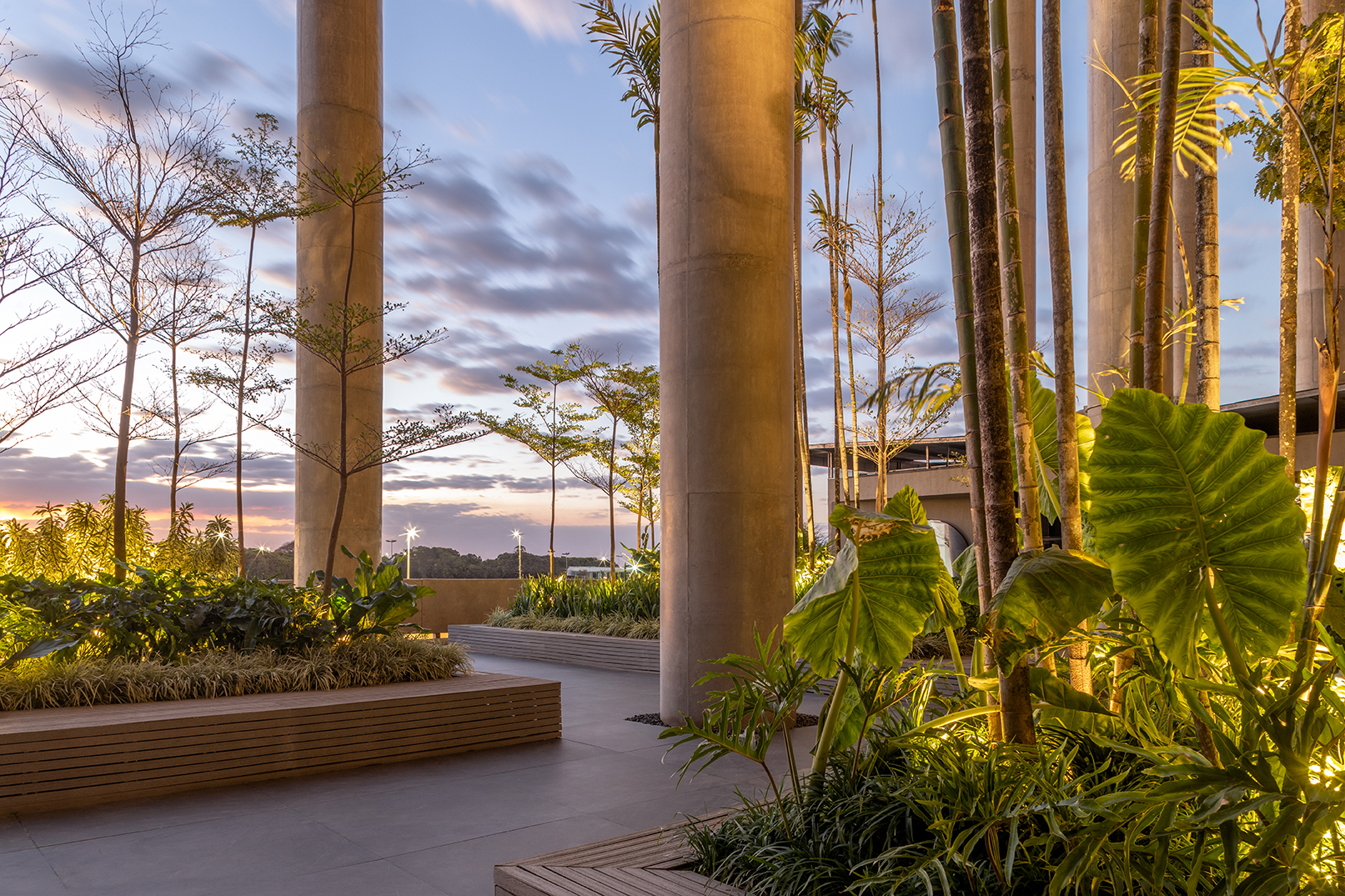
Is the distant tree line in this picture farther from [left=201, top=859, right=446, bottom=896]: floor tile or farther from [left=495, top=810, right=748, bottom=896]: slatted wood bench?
[left=495, top=810, right=748, bottom=896]: slatted wood bench

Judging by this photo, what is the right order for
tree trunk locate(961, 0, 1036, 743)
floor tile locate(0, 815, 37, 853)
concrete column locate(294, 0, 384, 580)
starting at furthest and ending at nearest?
concrete column locate(294, 0, 384, 580) → floor tile locate(0, 815, 37, 853) → tree trunk locate(961, 0, 1036, 743)

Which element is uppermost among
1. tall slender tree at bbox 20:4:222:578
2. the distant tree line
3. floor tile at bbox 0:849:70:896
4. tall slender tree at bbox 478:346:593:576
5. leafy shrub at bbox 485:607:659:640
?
tall slender tree at bbox 20:4:222:578

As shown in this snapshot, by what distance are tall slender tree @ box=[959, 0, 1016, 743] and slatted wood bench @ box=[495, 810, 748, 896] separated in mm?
967

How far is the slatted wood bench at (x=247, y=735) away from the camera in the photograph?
13.8 ft

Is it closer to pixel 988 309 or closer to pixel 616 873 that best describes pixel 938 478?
pixel 988 309

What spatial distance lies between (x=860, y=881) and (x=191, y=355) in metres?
11.1

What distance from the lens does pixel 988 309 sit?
7.95ft

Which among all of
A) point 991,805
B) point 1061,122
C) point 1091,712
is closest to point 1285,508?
point 1091,712

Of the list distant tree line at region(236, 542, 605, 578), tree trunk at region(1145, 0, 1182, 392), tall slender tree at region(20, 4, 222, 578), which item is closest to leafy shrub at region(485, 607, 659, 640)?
tall slender tree at region(20, 4, 222, 578)

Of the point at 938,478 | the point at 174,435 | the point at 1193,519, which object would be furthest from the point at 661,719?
the point at 938,478

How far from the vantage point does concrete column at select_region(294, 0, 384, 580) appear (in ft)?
33.8

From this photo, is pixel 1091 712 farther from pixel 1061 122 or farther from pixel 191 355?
pixel 191 355

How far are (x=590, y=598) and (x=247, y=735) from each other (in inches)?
245

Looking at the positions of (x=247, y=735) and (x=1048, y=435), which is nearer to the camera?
(x=1048, y=435)
